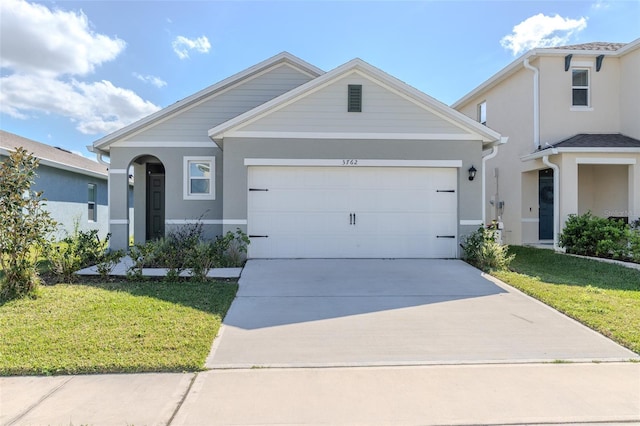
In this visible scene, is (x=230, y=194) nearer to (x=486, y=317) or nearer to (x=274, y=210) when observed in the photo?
(x=274, y=210)

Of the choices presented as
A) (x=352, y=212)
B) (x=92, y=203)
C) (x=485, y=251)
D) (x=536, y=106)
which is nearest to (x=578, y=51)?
(x=536, y=106)

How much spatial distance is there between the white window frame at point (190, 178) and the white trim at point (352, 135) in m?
1.98

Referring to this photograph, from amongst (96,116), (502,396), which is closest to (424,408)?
(502,396)

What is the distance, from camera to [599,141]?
35.9 ft

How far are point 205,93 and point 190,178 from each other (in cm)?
252

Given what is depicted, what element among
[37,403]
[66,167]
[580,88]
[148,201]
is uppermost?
[580,88]

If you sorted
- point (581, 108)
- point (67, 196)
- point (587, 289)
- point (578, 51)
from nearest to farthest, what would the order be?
point (587, 289), point (578, 51), point (581, 108), point (67, 196)

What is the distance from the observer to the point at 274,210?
8.87 metres

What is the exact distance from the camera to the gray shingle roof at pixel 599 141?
418 inches

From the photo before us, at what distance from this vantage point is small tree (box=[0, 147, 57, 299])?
223 inches

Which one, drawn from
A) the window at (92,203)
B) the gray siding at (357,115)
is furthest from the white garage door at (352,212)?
the window at (92,203)

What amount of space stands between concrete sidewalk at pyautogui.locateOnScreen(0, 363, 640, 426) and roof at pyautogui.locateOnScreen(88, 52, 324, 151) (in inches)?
319

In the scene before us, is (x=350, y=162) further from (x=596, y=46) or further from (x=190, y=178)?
(x=596, y=46)

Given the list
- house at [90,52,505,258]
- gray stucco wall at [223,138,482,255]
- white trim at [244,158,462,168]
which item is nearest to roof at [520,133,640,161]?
house at [90,52,505,258]
